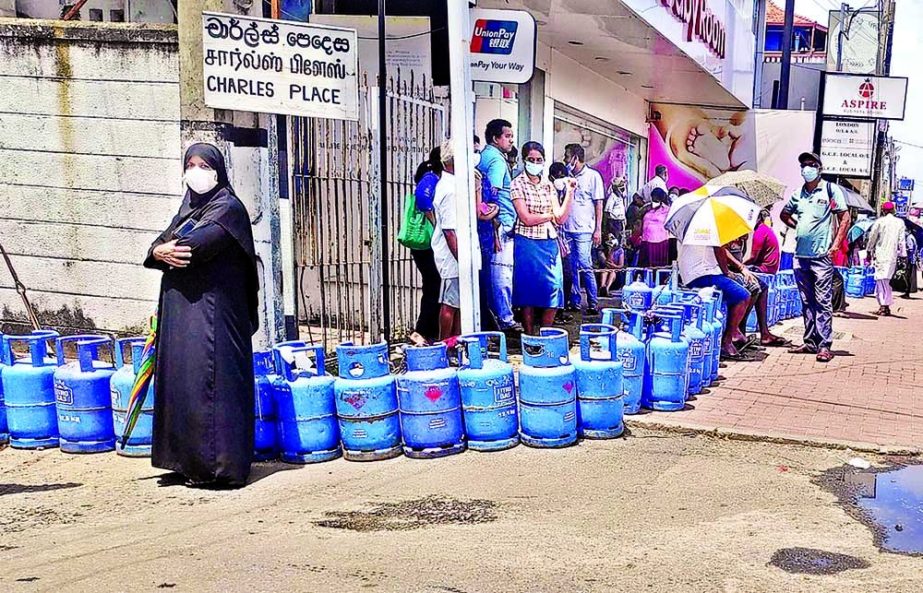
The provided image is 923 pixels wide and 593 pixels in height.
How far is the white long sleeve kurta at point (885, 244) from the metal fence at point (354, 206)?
8950 mm

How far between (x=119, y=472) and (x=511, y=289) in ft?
13.8

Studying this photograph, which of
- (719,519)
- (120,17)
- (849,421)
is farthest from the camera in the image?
(120,17)

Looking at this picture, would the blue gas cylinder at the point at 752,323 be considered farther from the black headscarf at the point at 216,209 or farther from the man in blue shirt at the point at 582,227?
the black headscarf at the point at 216,209

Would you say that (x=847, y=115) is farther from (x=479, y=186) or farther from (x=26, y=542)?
(x=26, y=542)

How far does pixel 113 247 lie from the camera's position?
775cm

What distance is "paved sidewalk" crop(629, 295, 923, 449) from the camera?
21.2 feet

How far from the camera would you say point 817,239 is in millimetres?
9047

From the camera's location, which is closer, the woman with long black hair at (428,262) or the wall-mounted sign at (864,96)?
the woman with long black hair at (428,262)

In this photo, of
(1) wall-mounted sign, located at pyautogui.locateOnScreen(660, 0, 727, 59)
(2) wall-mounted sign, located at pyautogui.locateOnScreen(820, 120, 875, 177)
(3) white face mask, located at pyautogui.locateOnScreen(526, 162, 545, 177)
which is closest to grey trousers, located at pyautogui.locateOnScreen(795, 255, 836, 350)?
(3) white face mask, located at pyautogui.locateOnScreen(526, 162, 545, 177)

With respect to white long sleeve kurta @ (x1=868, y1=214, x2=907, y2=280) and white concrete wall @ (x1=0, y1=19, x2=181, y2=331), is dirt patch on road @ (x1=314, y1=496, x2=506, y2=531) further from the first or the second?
white long sleeve kurta @ (x1=868, y1=214, x2=907, y2=280)

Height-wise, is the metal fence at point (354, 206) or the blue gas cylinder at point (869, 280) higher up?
the metal fence at point (354, 206)

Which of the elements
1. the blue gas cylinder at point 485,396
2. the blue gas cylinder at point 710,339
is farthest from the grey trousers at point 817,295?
the blue gas cylinder at point 485,396

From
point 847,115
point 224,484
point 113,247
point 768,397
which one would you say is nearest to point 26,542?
point 224,484

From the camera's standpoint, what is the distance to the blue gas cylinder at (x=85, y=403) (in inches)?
222
